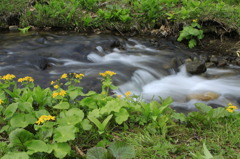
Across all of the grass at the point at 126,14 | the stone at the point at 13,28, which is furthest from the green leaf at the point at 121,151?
the stone at the point at 13,28

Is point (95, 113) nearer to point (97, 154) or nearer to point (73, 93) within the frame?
point (73, 93)

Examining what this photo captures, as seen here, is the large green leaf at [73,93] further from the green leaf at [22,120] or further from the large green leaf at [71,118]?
the green leaf at [22,120]

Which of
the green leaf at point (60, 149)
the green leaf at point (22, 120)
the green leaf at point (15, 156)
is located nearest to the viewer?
the green leaf at point (15, 156)

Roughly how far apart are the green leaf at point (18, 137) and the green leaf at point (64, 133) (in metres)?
0.25

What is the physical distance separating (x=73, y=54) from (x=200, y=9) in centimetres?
403

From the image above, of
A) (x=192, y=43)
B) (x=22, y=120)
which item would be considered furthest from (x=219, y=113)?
(x=192, y=43)

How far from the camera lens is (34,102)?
117 inches

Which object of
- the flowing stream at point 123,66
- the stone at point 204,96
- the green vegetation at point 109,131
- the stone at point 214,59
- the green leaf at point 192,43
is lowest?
the stone at point 204,96

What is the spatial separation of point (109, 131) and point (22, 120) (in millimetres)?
863

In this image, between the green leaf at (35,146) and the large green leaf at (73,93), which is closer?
the green leaf at (35,146)

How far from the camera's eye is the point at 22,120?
96.0 inches

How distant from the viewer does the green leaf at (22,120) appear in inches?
94.3

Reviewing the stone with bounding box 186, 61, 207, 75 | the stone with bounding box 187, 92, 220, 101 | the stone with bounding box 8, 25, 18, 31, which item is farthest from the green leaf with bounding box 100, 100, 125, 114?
the stone with bounding box 8, 25, 18, 31

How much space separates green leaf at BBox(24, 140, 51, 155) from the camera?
A: 209 cm
